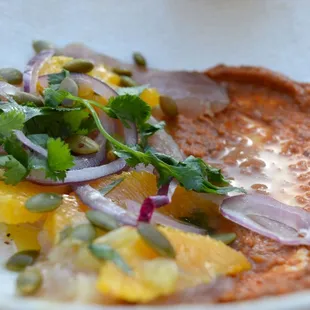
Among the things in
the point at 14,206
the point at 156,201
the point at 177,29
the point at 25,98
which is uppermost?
the point at 177,29

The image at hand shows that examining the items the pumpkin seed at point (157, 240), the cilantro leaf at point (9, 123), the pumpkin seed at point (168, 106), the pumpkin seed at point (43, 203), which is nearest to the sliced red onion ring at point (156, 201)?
the pumpkin seed at point (157, 240)

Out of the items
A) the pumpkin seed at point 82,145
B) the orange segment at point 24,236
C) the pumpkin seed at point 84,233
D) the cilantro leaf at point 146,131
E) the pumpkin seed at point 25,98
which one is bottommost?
the orange segment at point 24,236

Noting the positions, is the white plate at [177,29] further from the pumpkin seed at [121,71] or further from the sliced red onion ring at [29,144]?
the sliced red onion ring at [29,144]

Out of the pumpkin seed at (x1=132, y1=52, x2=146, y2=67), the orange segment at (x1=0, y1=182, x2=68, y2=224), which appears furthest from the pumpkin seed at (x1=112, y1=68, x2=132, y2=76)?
the orange segment at (x1=0, y1=182, x2=68, y2=224)

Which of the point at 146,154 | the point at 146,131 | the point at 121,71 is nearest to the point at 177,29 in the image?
the point at 121,71

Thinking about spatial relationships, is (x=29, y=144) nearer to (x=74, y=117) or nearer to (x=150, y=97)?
(x=74, y=117)

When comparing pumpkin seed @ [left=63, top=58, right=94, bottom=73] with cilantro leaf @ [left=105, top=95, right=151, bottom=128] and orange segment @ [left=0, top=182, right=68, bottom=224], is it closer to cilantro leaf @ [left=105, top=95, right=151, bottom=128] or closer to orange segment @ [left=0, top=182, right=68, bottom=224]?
cilantro leaf @ [left=105, top=95, right=151, bottom=128]
